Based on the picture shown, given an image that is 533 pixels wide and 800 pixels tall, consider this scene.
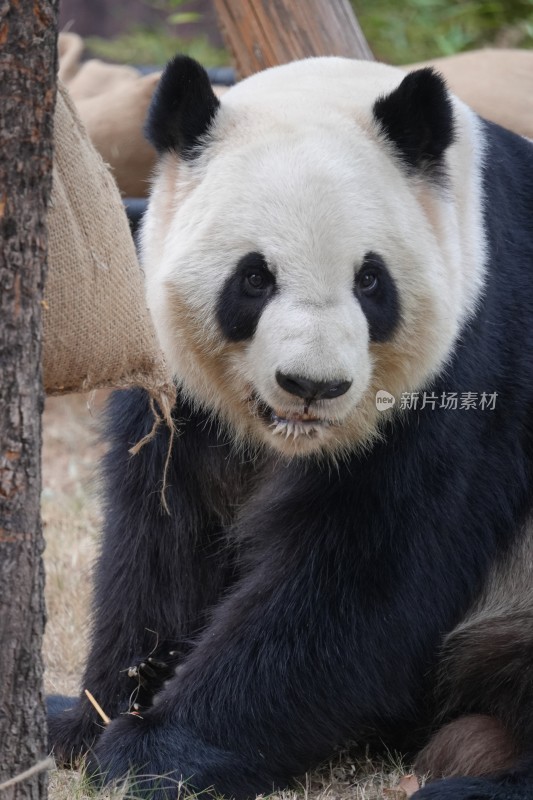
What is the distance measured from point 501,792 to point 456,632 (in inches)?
21.9

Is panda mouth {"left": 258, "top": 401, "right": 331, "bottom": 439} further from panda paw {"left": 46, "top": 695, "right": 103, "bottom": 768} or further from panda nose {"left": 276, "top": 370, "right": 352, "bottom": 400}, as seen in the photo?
panda paw {"left": 46, "top": 695, "right": 103, "bottom": 768}

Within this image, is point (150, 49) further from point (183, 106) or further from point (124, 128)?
point (183, 106)

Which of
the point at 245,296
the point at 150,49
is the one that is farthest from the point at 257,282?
the point at 150,49

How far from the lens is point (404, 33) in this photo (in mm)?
9227

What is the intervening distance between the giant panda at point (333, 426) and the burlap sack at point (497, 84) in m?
2.24

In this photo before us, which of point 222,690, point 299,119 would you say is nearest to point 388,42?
point 299,119

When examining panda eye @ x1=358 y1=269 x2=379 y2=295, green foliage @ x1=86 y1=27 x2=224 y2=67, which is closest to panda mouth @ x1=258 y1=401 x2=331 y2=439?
panda eye @ x1=358 y1=269 x2=379 y2=295

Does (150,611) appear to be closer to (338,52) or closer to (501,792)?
(501,792)

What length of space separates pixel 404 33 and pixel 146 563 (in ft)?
22.0

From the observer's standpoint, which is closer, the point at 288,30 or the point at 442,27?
the point at 288,30

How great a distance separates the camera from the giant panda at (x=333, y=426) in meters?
3.05

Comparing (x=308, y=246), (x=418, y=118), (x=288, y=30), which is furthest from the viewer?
(x=288, y=30)

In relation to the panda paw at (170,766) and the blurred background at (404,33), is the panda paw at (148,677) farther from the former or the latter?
the blurred background at (404,33)

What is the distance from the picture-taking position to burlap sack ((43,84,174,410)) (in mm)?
2504
